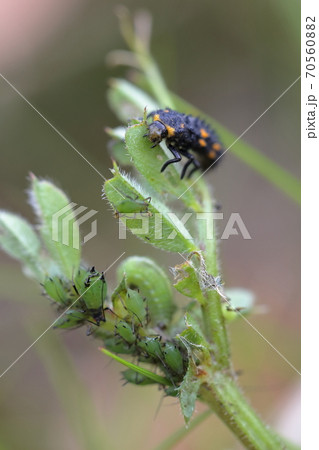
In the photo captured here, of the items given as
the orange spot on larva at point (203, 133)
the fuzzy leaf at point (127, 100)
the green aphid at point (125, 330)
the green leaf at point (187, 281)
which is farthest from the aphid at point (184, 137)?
the green aphid at point (125, 330)

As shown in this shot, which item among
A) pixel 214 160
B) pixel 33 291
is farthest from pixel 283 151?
pixel 33 291

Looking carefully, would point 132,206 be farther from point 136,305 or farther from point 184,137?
point 184,137

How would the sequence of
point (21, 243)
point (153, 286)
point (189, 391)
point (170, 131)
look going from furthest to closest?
point (170, 131), point (21, 243), point (153, 286), point (189, 391)

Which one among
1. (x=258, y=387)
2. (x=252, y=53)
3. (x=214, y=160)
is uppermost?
(x=252, y=53)

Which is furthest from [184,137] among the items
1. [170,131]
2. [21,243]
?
[21,243]

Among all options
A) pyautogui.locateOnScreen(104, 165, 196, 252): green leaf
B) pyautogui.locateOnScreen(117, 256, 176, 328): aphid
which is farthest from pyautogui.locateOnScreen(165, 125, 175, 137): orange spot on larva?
pyautogui.locateOnScreen(117, 256, 176, 328): aphid

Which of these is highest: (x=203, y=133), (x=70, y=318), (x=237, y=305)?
(x=203, y=133)

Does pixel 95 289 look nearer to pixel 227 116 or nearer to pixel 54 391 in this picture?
pixel 54 391

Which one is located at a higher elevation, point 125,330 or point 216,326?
point 216,326
